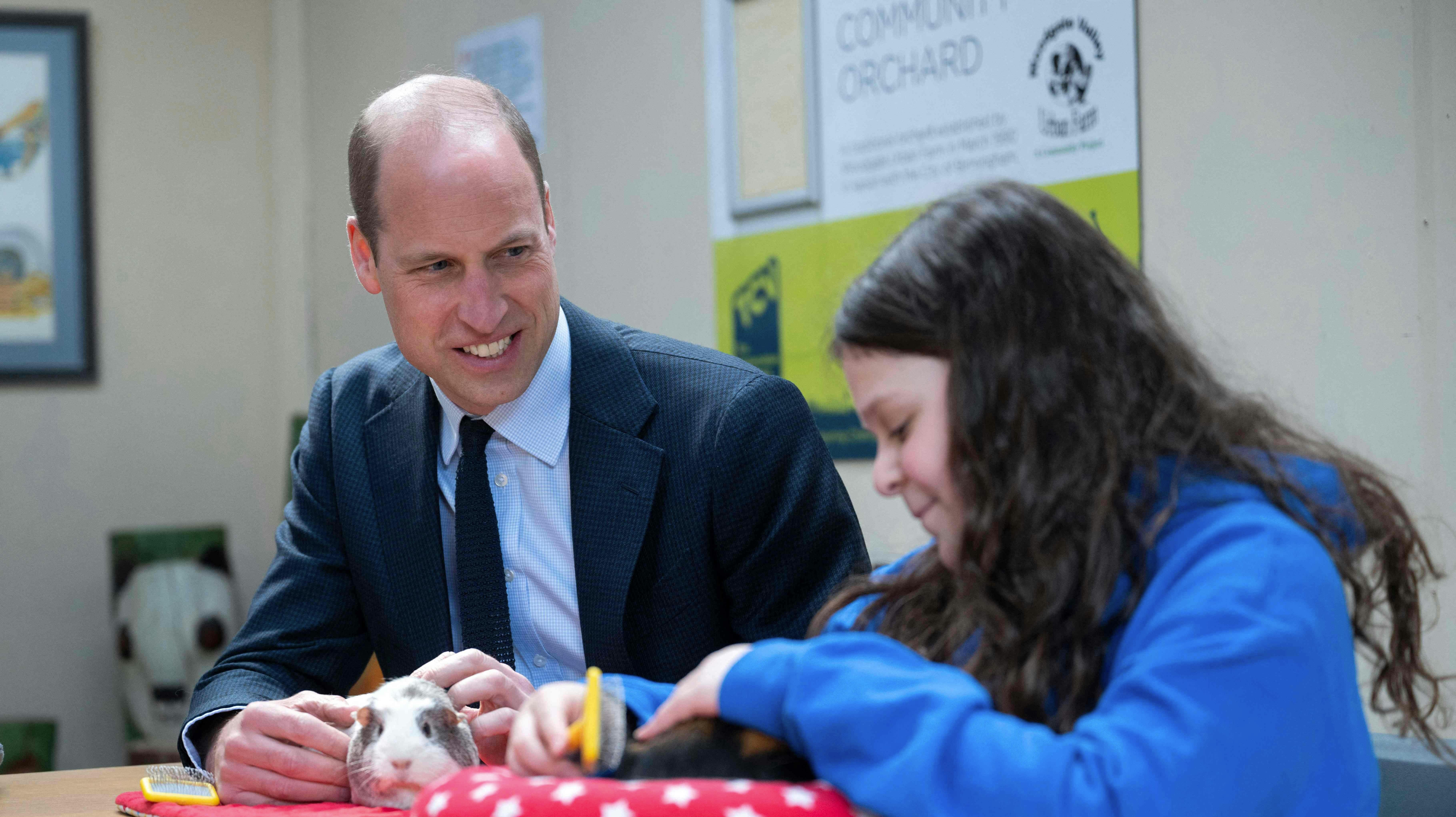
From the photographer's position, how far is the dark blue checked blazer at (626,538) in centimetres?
140

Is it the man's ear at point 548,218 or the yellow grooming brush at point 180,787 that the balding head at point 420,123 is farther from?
the yellow grooming brush at point 180,787

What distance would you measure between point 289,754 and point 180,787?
0.15m

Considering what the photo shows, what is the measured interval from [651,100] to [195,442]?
2021 millimetres

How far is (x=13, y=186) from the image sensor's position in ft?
12.1

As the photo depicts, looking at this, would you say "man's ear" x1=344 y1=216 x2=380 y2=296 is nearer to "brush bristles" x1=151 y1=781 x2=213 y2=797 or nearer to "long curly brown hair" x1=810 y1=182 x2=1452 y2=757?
"brush bristles" x1=151 y1=781 x2=213 y2=797

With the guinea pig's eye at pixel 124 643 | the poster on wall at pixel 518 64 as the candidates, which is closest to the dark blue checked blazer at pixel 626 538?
the poster on wall at pixel 518 64

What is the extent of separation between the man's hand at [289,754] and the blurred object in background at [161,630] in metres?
2.55

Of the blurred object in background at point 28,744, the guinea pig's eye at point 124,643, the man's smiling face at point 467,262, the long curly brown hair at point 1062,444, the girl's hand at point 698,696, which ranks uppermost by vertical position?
the man's smiling face at point 467,262

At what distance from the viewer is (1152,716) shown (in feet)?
2.20

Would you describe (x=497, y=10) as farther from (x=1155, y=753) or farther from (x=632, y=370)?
(x=1155, y=753)

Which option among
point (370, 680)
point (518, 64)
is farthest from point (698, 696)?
point (518, 64)

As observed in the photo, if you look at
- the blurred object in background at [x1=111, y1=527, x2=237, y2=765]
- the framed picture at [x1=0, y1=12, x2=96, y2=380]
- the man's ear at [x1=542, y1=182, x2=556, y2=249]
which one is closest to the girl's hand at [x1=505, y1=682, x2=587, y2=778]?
the man's ear at [x1=542, y1=182, x2=556, y2=249]

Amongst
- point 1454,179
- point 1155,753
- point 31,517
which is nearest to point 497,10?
point 31,517

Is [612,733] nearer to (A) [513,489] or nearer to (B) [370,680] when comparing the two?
(A) [513,489]
